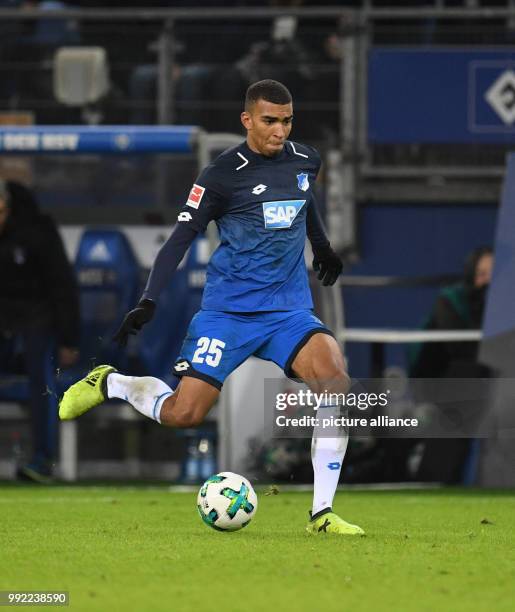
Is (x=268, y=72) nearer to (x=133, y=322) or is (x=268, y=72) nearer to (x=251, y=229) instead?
(x=251, y=229)

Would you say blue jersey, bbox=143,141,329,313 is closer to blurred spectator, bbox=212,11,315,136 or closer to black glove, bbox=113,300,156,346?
black glove, bbox=113,300,156,346

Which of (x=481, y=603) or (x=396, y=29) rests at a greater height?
(x=396, y=29)

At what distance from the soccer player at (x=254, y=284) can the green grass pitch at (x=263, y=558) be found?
0.59m

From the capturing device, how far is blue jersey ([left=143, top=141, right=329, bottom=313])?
26.4 feet

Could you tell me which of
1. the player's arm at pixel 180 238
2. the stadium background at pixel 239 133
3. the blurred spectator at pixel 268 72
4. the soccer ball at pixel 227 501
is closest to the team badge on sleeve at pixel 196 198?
the player's arm at pixel 180 238

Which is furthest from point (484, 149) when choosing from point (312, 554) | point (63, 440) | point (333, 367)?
point (312, 554)

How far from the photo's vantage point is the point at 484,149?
1446 cm

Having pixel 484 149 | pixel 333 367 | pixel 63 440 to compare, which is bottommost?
pixel 63 440

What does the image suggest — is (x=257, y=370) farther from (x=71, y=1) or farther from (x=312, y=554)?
(x=312, y=554)

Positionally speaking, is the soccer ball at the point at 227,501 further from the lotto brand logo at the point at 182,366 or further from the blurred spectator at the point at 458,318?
the blurred spectator at the point at 458,318

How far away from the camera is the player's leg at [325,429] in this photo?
775 centimetres

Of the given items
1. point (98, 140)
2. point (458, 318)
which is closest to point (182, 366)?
point (98, 140)

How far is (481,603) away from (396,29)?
957 cm

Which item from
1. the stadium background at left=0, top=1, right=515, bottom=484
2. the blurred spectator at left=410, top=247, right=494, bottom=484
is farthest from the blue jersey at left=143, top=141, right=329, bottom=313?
the stadium background at left=0, top=1, right=515, bottom=484
